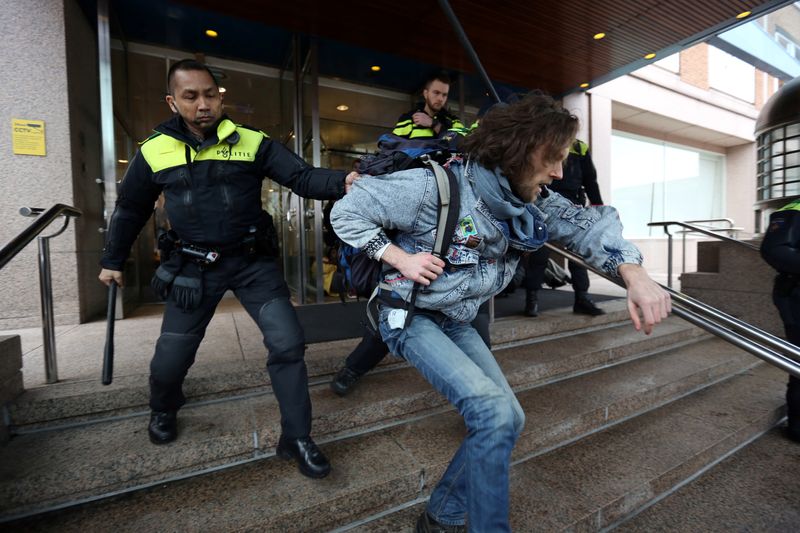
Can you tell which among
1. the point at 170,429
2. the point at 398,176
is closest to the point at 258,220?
the point at 398,176

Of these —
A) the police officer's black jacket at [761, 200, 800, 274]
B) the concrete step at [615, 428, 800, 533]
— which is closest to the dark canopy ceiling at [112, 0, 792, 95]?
the police officer's black jacket at [761, 200, 800, 274]

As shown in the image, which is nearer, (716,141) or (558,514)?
(558,514)

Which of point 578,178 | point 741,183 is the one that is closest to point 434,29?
point 578,178

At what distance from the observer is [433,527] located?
4.86ft

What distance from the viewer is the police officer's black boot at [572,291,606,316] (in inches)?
151

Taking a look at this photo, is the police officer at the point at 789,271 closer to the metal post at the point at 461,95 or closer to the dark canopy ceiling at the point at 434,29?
the dark canopy ceiling at the point at 434,29

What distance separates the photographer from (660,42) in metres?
5.10

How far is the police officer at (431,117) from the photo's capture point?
2639 mm

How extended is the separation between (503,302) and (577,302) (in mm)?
959

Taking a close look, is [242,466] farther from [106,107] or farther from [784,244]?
[106,107]

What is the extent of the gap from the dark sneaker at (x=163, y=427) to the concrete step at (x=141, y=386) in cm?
29

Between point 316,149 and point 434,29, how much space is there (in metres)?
2.01

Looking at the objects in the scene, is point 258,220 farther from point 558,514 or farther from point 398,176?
point 558,514

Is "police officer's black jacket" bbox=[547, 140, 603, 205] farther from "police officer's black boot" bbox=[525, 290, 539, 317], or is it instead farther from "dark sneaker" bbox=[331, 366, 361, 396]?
"dark sneaker" bbox=[331, 366, 361, 396]
